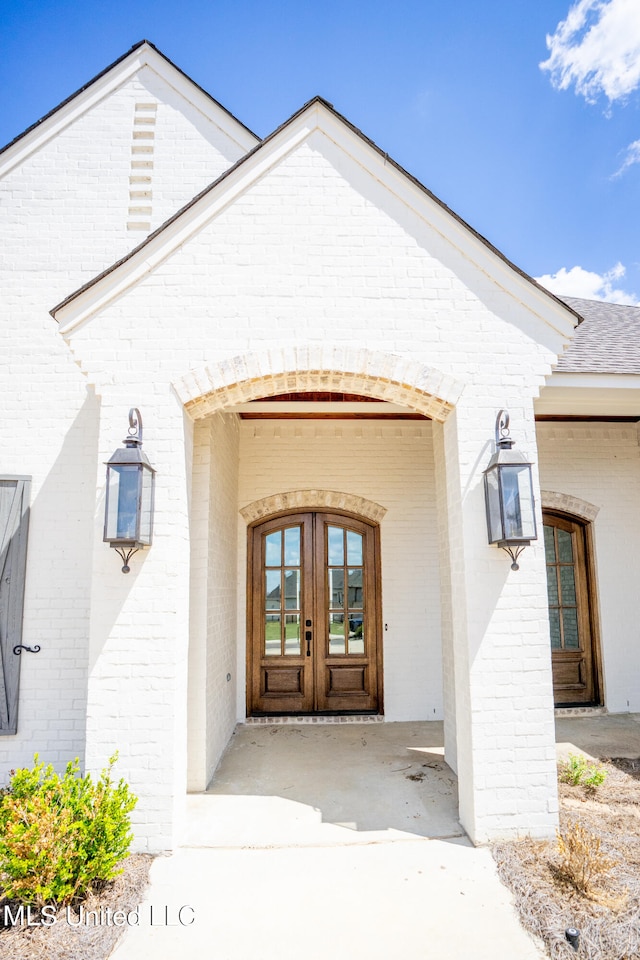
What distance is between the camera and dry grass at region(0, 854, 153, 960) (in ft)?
7.94

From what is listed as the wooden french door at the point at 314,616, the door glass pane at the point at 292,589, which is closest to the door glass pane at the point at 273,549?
the wooden french door at the point at 314,616

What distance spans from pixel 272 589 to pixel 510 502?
3.67m

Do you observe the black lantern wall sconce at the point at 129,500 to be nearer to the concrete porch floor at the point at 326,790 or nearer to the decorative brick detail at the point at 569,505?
the concrete porch floor at the point at 326,790

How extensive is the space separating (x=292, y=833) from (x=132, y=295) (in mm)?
4051

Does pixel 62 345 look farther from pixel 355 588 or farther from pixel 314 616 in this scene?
pixel 355 588

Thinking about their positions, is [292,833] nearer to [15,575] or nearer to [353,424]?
[15,575]

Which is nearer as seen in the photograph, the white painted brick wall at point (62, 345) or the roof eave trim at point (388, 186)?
the roof eave trim at point (388, 186)

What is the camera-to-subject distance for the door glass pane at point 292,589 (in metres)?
6.33

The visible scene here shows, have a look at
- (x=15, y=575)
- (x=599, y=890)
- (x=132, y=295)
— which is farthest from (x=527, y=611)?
(x=15, y=575)

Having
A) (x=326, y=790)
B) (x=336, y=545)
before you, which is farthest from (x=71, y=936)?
(x=336, y=545)

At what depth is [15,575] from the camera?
4.56 meters

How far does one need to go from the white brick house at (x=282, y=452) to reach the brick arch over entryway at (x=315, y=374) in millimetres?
17

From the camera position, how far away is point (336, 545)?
6.45m

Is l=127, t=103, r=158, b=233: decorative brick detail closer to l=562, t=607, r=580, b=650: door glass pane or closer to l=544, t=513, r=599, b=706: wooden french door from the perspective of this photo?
l=544, t=513, r=599, b=706: wooden french door
